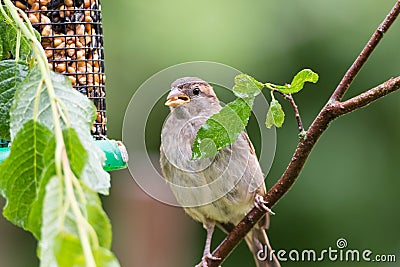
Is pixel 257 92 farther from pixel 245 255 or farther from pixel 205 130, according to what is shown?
pixel 245 255

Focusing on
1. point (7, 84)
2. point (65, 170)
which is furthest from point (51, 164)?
point (7, 84)

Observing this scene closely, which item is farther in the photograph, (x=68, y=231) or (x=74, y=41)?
(x=74, y=41)

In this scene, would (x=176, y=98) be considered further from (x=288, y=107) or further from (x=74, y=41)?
(x=288, y=107)

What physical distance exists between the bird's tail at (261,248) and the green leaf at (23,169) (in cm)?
275

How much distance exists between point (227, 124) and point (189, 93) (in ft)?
5.19

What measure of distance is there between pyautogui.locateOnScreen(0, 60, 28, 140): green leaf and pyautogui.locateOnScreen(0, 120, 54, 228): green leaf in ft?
0.64

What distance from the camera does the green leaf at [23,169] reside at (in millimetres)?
626

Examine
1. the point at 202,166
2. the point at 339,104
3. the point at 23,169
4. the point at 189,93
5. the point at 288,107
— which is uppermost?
the point at 23,169

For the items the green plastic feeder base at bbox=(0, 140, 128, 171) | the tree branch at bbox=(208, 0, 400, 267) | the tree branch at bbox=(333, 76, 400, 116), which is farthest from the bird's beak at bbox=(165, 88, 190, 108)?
the tree branch at bbox=(333, 76, 400, 116)

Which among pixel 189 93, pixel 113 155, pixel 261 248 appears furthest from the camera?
pixel 261 248

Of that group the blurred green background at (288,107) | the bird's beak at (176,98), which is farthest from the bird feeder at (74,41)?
the blurred green background at (288,107)

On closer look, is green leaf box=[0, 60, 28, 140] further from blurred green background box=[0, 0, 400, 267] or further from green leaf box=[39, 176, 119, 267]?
blurred green background box=[0, 0, 400, 267]

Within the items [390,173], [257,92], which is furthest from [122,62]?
[257,92]

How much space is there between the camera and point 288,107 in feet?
18.5
